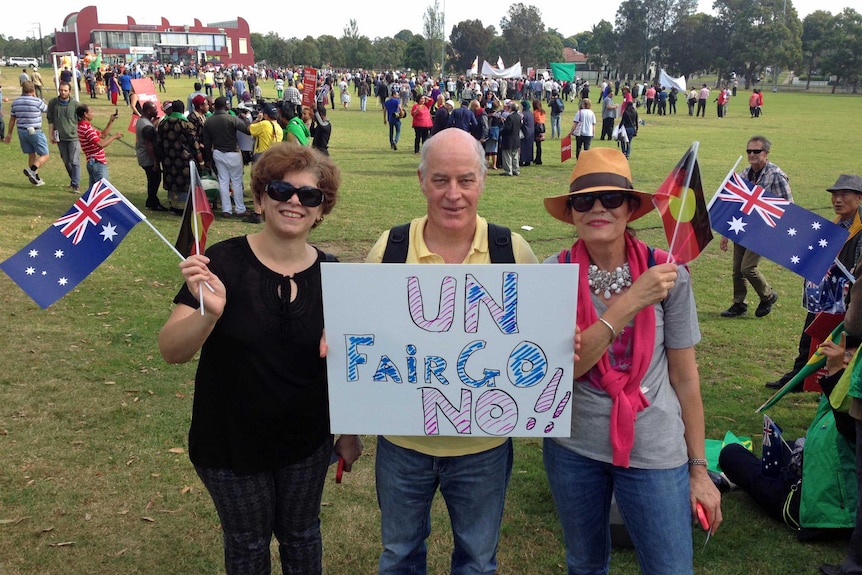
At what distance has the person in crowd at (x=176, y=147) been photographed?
39.0 feet

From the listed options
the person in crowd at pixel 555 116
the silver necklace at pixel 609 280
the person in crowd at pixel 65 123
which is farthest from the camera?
the person in crowd at pixel 555 116

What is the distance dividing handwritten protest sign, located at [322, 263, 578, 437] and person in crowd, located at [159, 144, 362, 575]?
195mm

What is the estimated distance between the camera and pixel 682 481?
8.37ft

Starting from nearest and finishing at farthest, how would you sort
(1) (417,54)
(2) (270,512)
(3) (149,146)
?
(2) (270,512) → (3) (149,146) → (1) (417,54)


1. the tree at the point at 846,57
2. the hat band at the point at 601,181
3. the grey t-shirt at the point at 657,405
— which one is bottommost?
the grey t-shirt at the point at 657,405

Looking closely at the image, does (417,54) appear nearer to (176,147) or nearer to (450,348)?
(176,147)

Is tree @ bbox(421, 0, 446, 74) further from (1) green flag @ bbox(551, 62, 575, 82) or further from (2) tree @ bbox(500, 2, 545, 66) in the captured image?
(1) green flag @ bbox(551, 62, 575, 82)

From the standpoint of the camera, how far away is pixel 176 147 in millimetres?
12047

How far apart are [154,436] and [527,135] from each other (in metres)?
15.6

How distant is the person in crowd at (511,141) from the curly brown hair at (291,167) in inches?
602

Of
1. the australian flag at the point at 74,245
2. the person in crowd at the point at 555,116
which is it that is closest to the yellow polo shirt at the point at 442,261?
the australian flag at the point at 74,245

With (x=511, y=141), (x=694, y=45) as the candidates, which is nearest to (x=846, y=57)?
(x=694, y=45)

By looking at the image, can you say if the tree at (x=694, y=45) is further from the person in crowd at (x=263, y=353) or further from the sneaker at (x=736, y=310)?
the person in crowd at (x=263, y=353)

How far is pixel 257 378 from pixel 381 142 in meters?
22.6
